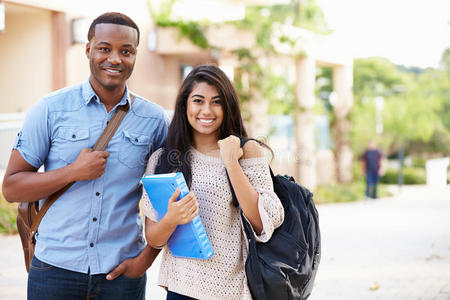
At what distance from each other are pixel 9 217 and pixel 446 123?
39362 mm

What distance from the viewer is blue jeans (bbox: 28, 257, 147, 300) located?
8.50 ft

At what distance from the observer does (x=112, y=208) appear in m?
2.65

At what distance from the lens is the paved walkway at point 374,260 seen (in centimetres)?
648

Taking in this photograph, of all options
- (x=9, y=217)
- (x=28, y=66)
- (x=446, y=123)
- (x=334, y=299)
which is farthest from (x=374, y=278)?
(x=446, y=123)

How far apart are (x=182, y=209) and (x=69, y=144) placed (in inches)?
22.9

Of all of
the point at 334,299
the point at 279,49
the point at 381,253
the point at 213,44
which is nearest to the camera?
the point at 334,299

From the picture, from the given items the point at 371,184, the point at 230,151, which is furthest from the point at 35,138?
the point at 371,184

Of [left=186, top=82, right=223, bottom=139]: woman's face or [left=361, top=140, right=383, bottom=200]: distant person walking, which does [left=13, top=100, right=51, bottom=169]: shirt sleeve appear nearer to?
[left=186, top=82, right=223, bottom=139]: woman's face

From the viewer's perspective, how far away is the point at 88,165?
2498 mm

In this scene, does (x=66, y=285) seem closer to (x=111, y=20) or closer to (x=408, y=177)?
(x=111, y=20)

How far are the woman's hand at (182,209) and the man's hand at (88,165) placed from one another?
33cm

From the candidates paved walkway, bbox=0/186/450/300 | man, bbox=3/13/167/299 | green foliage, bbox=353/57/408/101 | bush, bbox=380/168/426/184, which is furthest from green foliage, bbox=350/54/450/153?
man, bbox=3/13/167/299

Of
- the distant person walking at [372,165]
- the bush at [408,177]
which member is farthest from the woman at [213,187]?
the bush at [408,177]

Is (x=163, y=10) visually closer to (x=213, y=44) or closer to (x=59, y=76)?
(x=213, y=44)
